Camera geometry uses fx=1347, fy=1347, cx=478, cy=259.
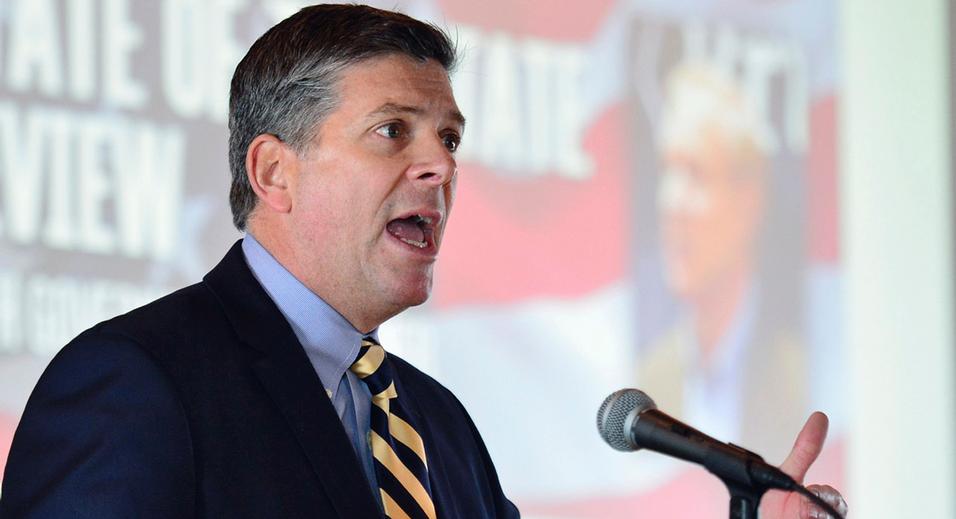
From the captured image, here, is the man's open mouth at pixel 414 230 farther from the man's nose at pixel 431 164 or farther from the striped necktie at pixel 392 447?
the striped necktie at pixel 392 447

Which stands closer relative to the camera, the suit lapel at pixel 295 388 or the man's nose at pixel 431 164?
the suit lapel at pixel 295 388

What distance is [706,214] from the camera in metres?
4.74

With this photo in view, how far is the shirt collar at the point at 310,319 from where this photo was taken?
223 cm

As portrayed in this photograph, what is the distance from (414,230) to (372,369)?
0.83ft

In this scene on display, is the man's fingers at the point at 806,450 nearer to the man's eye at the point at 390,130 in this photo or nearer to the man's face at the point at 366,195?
the man's face at the point at 366,195

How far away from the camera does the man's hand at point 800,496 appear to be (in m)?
1.90

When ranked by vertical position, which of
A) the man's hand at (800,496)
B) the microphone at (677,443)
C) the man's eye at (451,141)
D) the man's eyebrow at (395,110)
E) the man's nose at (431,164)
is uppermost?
the man's eyebrow at (395,110)

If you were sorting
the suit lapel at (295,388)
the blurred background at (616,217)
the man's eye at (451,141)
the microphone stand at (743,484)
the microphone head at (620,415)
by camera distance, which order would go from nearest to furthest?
1. the microphone stand at (743,484)
2. the microphone head at (620,415)
3. the suit lapel at (295,388)
4. the man's eye at (451,141)
5. the blurred background at (616,217)

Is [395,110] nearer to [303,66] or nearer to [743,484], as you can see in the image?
[303,66]

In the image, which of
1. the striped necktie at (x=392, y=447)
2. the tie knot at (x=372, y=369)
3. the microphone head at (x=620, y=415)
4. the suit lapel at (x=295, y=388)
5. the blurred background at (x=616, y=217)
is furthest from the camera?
the blurred background at (x=616, y=217)

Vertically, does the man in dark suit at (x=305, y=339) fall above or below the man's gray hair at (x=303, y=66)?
below

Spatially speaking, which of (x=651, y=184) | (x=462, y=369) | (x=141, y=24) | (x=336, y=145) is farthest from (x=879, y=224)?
(x=336, y=145)

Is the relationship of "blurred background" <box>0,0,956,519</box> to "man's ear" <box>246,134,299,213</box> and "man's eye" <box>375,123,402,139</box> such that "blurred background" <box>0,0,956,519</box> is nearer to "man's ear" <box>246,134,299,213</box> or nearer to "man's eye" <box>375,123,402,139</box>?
"man's ear" <box>246,134,299,213</box>

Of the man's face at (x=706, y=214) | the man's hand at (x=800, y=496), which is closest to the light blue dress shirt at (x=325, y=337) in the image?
the man's hand at (x=800, y=496)
